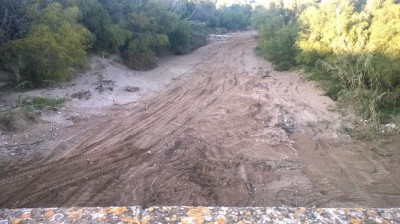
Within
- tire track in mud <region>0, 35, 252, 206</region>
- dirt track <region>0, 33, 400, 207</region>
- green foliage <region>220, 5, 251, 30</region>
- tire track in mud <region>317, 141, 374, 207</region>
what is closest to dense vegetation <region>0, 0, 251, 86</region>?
dirt track <region>0, 33, 400, 207</region>

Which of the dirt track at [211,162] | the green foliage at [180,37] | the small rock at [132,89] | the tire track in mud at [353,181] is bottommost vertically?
the tire track in mud at [353,181]

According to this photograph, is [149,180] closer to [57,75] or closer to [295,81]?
[57,75]

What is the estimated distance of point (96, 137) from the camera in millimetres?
9203

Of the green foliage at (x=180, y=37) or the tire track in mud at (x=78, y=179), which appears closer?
the tire track in mud at (x=78, y=179)

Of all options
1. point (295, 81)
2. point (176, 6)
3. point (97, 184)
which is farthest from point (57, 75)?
point (176, 6)

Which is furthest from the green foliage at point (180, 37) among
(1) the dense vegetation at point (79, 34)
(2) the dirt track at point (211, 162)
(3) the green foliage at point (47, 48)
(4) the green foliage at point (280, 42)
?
(2) the dirt track at point (211, 162)

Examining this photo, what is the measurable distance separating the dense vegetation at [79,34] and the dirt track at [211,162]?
3.26 meters

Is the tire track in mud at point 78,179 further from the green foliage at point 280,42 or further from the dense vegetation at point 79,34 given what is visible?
the green foliage at point 280,42

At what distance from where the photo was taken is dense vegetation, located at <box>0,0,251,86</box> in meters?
11.7

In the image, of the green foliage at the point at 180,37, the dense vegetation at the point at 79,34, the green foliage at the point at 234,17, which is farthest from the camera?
the green foliage at the point at 234,17

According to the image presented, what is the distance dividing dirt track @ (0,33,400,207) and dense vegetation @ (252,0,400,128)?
3.68 ft

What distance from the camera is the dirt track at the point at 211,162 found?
6742 mm

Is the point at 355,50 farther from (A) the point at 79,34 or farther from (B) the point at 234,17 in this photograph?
(B) the point at 234,17

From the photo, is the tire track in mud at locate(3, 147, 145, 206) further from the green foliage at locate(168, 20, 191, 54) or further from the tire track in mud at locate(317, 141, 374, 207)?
the green foliage at locate(168, 20, 191, 54)
